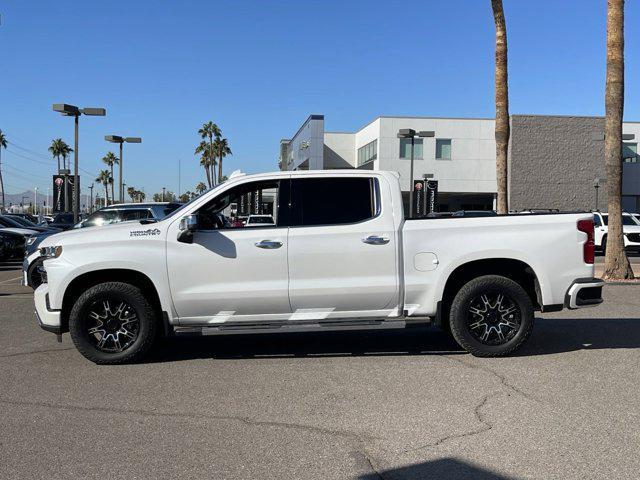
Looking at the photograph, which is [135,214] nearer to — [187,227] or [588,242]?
[187,227]

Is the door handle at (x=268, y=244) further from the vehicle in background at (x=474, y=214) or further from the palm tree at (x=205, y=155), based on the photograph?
the palm tree at (x=205, y=155)

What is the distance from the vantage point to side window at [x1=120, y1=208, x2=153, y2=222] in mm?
13280

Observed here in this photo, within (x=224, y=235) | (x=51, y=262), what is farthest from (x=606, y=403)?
(x=51, y=262)

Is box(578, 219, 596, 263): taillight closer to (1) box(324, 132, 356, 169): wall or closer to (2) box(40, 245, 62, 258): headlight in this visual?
(2) box(40, 245, 62, 258): headlight

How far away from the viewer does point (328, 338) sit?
7.85m

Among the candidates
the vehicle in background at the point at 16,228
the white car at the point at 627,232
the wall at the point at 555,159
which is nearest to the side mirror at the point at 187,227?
the vehicle in background at the point at 16,228

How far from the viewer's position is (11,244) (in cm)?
1948

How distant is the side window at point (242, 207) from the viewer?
6.52 metres

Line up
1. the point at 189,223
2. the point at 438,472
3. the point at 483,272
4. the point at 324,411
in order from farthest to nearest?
the point at 483,272, the point at 189,223, the point at 324,411, the point at 438,472

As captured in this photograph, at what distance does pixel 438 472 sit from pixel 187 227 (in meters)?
3.52

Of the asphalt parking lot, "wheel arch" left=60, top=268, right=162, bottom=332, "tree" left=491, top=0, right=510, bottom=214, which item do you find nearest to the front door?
"wheel arch" left=60, top=268, right=162, bottom=332

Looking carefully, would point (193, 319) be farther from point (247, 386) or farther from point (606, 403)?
point (606, 403)

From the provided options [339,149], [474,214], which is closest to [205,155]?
[339,149]

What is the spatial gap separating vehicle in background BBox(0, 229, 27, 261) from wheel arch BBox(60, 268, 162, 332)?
14.6 m
